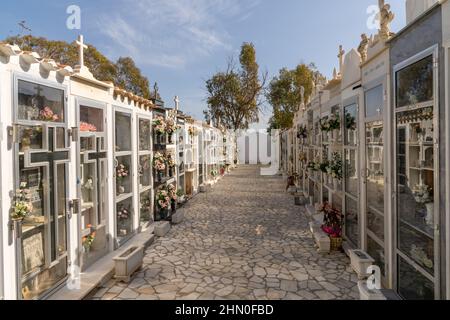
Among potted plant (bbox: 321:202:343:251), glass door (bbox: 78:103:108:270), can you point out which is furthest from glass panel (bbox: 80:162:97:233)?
potted plant (bbox: 321:202:343:251)

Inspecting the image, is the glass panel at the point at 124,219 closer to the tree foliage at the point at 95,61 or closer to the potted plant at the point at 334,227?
the potted plant at the point at 334,227

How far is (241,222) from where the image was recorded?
8.16 m

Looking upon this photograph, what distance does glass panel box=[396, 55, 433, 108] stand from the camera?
298cm

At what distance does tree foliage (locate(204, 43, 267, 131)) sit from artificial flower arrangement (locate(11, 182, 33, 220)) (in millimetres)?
23936

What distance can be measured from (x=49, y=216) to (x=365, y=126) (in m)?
4.84

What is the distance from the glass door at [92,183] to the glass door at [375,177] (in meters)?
4.38

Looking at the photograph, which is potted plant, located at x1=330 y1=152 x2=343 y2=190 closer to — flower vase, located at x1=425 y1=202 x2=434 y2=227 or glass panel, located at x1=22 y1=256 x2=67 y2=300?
flower vase, located at x1=425 y1=202 x2=434 y2=227

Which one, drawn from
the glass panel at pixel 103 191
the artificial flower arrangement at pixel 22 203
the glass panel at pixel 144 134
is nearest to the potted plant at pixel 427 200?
the artificial flower arrangement at pixel 22 203

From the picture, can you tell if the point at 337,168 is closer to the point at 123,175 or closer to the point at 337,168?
the point at 337,168

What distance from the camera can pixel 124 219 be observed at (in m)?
6.16

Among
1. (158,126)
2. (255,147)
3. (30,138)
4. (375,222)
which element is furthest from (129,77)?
(375,222)

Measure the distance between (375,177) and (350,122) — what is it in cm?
155

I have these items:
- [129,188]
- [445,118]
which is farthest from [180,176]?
[445,118]

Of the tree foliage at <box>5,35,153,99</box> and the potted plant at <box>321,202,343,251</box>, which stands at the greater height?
the tree foliage at <box>5,35,153,99</box>
